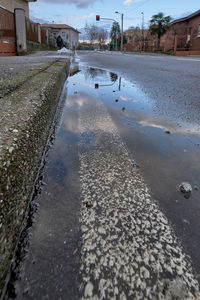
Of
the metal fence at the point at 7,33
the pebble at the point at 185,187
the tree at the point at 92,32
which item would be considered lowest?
the pebble at the point at 185,187

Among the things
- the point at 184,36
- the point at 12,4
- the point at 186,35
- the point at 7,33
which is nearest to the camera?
the point at 7,33

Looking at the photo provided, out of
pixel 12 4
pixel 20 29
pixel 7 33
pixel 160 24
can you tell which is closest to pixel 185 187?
pixel 7 33

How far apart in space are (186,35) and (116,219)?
33.2 metres

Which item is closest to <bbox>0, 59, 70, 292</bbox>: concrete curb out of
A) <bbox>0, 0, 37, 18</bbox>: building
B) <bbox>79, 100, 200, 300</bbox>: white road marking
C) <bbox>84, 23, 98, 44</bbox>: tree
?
<bbox>79, 100, 200, 300</bbox>: white road marking

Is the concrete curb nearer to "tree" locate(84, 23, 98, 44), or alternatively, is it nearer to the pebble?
the pebble

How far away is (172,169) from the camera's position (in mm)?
1412

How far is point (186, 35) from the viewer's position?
91.0ft

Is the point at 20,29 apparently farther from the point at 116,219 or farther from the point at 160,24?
the point at 160,24

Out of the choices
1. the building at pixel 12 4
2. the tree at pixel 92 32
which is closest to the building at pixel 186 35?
the building at pixel 12 4

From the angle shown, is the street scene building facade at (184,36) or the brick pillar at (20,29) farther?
the street scene building facade at (184,36)

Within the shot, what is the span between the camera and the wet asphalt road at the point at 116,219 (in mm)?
697

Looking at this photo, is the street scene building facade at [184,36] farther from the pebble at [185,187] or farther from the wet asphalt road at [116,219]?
the pebble at [185,187]

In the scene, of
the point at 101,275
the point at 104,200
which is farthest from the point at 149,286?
the point at 104,200

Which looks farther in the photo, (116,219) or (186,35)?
(186,35)
